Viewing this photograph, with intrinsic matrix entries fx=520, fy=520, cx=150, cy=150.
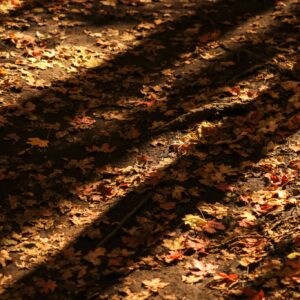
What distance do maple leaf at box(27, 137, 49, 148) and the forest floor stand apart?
0.03 metres

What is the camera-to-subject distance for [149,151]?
22.7ft

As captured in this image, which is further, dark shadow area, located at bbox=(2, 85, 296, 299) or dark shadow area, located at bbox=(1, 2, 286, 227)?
dark shadow area, located at bbox=(1, 2, 286, 227)

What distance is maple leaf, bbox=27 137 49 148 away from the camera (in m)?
6.94

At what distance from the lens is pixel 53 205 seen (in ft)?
20.0

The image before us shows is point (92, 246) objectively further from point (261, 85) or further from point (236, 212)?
A: point (261, 85)

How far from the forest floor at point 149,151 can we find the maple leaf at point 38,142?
0.03 metres

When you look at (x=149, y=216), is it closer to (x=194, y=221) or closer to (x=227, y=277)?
(x=194, y=221)

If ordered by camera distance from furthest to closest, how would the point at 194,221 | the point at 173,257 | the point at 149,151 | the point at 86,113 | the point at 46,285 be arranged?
the point at 86,113
the point at 149,151
the point at 194,221
the point at 173,257
the point at 46,285

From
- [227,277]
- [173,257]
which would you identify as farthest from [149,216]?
[227,277]

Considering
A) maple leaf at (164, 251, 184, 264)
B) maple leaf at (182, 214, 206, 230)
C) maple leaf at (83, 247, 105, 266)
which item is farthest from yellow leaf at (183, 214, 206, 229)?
maple leaf at (83, 247, 105, 266)

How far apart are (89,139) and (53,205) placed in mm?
1345

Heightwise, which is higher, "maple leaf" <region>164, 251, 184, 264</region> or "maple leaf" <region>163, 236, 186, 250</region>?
"maple leaf" <region>163, 236, 186, 250</region>

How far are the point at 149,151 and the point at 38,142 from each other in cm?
149

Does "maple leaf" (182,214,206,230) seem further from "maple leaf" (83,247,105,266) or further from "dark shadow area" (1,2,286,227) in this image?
"dark shadow area" (1,2,286,227)
